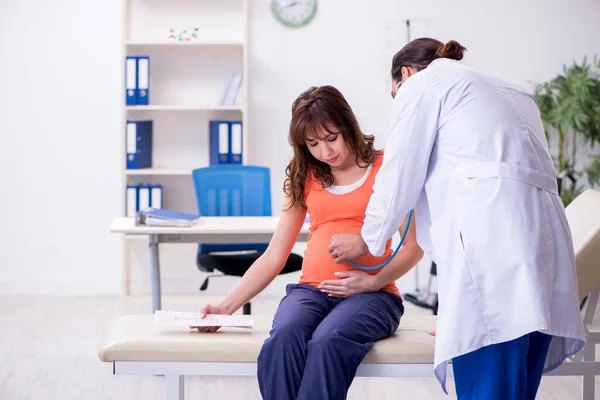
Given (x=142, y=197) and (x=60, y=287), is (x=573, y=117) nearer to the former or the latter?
(x=142, y=197)

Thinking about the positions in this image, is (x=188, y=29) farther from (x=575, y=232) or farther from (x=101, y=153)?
(x=575, y=232)

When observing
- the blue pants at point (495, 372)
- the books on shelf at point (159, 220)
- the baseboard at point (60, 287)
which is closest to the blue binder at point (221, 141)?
the baseboard at point (60, 287)

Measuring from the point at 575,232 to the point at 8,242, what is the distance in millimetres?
3834

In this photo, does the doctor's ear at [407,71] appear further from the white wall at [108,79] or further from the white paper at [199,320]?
the white wall at [108,79]

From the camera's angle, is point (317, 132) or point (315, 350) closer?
point (315, 350)

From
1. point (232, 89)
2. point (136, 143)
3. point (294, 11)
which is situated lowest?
point (136, 143)

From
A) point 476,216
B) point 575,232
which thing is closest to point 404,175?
point 476,216

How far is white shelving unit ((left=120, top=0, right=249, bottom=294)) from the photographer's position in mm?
5012

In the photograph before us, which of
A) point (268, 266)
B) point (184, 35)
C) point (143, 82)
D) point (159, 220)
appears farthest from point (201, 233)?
point (184, 35)

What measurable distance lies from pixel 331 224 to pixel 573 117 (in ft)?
9.62

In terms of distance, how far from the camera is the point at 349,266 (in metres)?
2.15

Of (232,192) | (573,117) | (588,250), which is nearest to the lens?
(588,250)

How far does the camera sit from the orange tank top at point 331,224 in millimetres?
2166

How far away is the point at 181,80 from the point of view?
506 centimetres
